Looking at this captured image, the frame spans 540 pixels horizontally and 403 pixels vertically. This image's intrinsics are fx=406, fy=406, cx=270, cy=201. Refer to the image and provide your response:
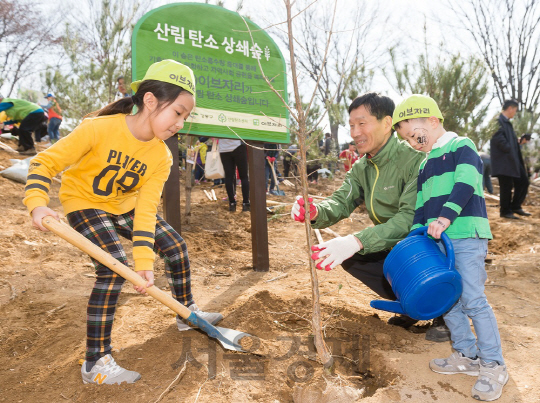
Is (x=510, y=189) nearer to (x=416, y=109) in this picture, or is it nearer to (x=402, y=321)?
(x=402, y=321)

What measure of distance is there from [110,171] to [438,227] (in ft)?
5.27

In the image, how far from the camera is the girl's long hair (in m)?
2.00

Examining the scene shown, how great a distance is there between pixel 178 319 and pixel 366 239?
1.23 m

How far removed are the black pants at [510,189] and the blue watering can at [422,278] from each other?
517cm

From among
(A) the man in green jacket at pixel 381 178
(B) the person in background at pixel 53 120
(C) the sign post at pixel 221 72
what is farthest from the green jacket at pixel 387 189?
(B) the person in background at pixel 53 120

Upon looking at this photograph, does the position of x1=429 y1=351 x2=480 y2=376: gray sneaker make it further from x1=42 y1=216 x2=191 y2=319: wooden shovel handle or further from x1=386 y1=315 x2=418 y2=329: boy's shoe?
x1=42 y1=216 x2=191 y2=319: wooden shovel handle

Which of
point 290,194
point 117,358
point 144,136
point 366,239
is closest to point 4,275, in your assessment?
point 117,358

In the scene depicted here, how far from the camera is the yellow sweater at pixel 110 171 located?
1.95 meters

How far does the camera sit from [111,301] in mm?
2000

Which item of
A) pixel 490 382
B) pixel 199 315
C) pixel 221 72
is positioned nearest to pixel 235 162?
pixel 221 72

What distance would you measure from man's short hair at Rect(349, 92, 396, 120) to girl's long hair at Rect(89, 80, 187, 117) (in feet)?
3.58

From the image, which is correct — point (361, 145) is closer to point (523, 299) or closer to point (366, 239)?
point (366, 239)

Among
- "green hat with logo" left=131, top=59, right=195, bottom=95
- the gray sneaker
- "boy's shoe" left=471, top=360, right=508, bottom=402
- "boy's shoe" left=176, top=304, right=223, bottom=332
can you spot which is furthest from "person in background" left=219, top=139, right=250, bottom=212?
"boy's shoe" left=471, top=360, right=508, bottom=402

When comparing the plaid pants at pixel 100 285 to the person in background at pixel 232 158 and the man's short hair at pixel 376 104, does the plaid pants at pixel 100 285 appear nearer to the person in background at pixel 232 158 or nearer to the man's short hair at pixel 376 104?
the man's short hair at pixel 376 104
